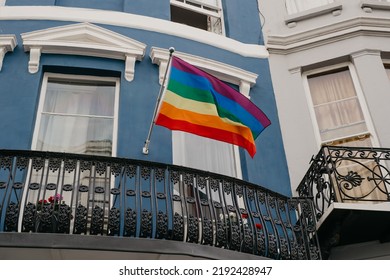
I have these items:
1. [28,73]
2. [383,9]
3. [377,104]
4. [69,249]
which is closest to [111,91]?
[28,73]

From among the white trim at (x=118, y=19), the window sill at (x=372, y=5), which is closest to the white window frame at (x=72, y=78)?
the white trim at (x=118, y=19)

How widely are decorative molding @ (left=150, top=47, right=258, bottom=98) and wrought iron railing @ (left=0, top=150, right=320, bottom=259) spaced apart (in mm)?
2507

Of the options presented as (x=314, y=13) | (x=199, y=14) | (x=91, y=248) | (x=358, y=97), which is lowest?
(x=91, y=248)

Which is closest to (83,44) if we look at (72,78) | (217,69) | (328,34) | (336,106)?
(72,78)

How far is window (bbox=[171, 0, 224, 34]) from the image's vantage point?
36.3 ft

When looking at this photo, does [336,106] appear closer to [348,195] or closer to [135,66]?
[348,195]

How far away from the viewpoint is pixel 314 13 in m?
11.0

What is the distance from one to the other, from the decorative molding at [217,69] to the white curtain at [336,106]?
1.25 meters

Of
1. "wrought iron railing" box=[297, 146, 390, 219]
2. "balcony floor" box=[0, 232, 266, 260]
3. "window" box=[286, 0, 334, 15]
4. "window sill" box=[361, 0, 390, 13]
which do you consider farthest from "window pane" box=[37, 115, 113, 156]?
"window sill" box=[361, 0, 390, 13]

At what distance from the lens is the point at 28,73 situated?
8789 mm

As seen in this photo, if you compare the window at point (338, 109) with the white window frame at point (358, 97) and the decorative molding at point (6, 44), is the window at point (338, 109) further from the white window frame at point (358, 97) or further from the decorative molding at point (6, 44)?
the decorative molding at point (6, 44)

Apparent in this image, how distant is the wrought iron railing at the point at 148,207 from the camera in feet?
20.8

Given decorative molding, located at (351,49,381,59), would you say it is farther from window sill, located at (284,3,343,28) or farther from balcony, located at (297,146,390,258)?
balcony, located at (297,146,390,258)

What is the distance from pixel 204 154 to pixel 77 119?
6.70ft
